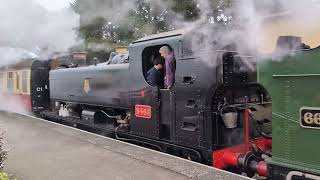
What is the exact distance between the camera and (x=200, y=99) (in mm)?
5590

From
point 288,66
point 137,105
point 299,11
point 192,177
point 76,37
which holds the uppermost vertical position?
point 76,37

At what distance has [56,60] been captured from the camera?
13.6 m

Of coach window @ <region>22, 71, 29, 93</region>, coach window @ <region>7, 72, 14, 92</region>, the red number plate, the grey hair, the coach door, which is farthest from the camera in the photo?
coach window @ <region>7, 72, 14, 92</region>

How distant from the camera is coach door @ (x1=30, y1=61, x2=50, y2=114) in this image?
1378 centimetres

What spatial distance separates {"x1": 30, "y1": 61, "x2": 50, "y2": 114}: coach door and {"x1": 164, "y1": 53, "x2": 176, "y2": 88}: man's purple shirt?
877 cm

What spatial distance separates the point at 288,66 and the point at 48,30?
11.2 metres

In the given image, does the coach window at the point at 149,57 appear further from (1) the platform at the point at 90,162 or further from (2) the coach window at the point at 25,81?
(2) the coach window at the point at 25,81

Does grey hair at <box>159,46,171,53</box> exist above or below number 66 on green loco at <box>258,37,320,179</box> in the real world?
above

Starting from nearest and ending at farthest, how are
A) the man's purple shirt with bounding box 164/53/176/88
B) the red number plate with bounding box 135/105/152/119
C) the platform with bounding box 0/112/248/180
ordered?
the platform with bounding box 0/112/248/180
the man's purple shirt with bounding box 164/53/176/88
the red number plate with bounding box 135/105/152/119

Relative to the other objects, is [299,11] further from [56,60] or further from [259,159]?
[56,60]

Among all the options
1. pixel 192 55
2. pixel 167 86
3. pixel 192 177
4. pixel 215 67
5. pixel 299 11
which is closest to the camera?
pixel 299 11

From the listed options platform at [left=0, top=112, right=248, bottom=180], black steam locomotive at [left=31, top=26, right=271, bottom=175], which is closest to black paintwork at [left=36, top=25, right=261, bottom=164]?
black steam locomotive at [left=31, top=26, right=271, bottom=175]

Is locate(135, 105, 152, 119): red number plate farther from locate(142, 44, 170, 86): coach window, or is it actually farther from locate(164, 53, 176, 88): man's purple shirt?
locate(164, 53, 176, 88): man's purple shirt

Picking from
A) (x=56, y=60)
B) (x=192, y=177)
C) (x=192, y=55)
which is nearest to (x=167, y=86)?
(x=192, y=55)
